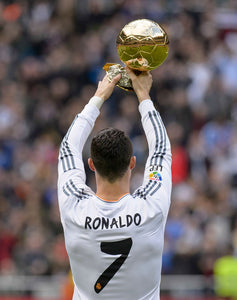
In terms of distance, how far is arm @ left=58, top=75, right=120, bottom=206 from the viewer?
146 inches

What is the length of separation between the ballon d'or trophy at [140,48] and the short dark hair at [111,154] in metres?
0.57

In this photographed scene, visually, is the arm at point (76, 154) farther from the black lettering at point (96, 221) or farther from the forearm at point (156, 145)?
the forearm at point (156, 145)

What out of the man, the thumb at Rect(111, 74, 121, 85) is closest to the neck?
the man

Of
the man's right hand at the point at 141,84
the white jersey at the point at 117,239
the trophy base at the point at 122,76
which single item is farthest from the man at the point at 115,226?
the trophy base at the point at 122,76

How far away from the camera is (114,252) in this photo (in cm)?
356

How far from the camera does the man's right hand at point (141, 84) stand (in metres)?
4.00

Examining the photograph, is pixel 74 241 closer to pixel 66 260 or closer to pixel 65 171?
pixel 65 171

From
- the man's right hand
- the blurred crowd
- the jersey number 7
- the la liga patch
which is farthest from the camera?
the blurred crowd

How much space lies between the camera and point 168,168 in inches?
148

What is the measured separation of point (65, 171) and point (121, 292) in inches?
27.4

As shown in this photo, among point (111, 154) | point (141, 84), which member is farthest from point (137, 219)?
point (141, 84)

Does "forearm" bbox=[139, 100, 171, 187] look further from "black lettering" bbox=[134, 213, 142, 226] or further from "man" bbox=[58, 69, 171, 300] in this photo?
"black lettering" bbox=[134, 213, 142, 226]

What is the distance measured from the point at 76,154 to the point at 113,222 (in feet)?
1.60

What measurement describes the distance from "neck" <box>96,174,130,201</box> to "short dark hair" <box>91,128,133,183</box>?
0.07 ft
